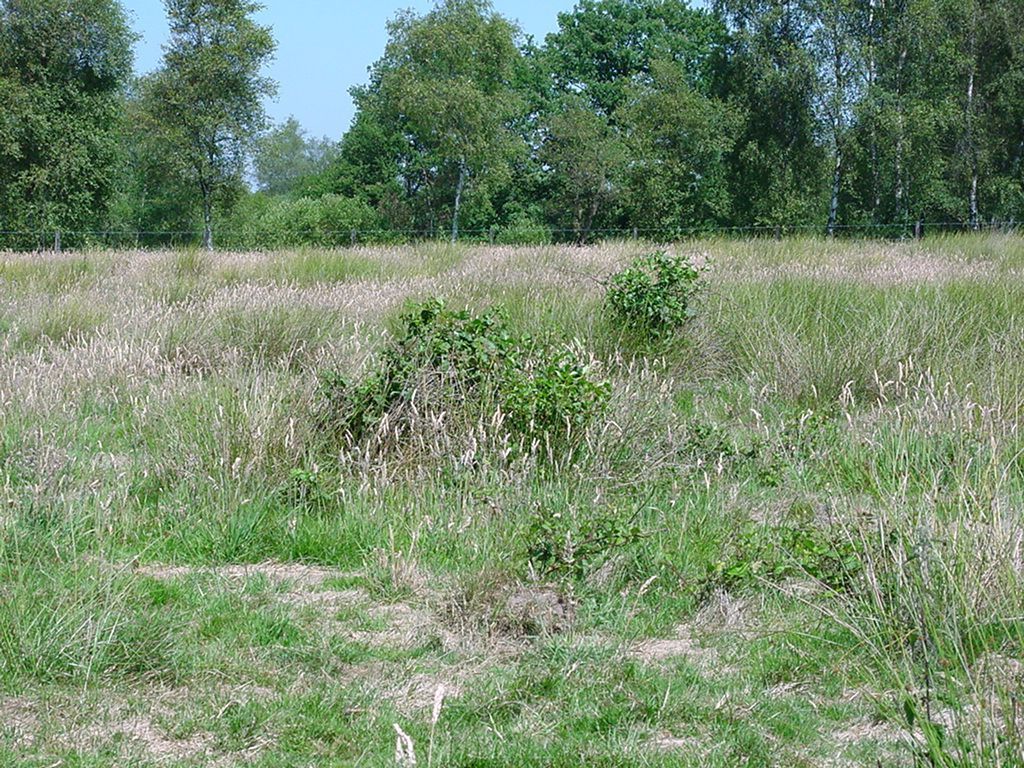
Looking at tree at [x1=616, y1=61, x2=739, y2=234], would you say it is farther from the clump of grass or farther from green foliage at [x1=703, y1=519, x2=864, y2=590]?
green foliage at [x1=703, y1=519, x2=864, y2=590]

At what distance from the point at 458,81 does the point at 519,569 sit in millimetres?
35996

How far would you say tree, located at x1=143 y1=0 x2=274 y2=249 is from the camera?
33.1 m

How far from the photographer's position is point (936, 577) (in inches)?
129

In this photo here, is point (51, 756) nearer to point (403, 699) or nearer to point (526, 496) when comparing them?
point (403, 699)

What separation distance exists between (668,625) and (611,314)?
4638 millimetres

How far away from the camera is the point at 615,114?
142 feet

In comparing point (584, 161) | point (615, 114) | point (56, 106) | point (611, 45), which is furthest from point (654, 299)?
point (611, 45)

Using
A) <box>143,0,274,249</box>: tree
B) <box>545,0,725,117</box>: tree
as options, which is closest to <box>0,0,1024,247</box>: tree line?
<box>143,0,274,249</box>: tree

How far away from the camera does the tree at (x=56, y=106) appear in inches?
1393

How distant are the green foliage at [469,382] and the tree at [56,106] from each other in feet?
110

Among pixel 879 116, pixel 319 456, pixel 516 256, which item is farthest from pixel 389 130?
pixel 319 456

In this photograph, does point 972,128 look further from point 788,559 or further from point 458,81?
point 788,559

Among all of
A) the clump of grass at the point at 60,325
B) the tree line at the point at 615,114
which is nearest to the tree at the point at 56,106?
the tree line at the point at 615,114

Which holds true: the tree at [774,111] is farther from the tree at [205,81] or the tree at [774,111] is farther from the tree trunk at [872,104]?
the tree at [205,81]
